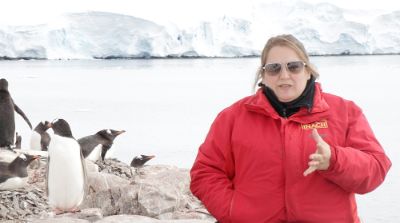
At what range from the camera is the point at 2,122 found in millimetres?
5750

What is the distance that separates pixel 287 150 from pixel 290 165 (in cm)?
4

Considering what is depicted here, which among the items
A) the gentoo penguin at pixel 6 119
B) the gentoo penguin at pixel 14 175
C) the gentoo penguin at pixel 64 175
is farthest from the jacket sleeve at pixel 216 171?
the gentoo penguin at pixel 6 119

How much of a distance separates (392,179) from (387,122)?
5.07 metres

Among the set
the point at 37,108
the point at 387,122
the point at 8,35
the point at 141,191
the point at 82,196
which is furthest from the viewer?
the point at 8,35

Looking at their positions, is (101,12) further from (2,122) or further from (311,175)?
(311,175)

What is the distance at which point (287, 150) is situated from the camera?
163 cm

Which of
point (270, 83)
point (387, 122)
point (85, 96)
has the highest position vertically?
point (270, 83)

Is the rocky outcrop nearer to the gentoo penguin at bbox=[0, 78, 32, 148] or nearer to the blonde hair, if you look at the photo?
the gentoo penguin at bbox=[0, 78, 32, 148]

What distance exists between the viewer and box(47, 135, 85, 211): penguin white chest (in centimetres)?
418

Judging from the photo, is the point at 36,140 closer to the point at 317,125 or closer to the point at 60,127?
the point at 60,127

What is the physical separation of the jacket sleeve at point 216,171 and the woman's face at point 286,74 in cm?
17

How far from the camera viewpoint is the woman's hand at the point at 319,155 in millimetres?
1511

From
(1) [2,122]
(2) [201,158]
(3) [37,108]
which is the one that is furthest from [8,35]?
(2) [201,158]

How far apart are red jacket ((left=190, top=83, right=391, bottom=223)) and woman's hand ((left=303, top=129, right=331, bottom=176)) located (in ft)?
0.22
